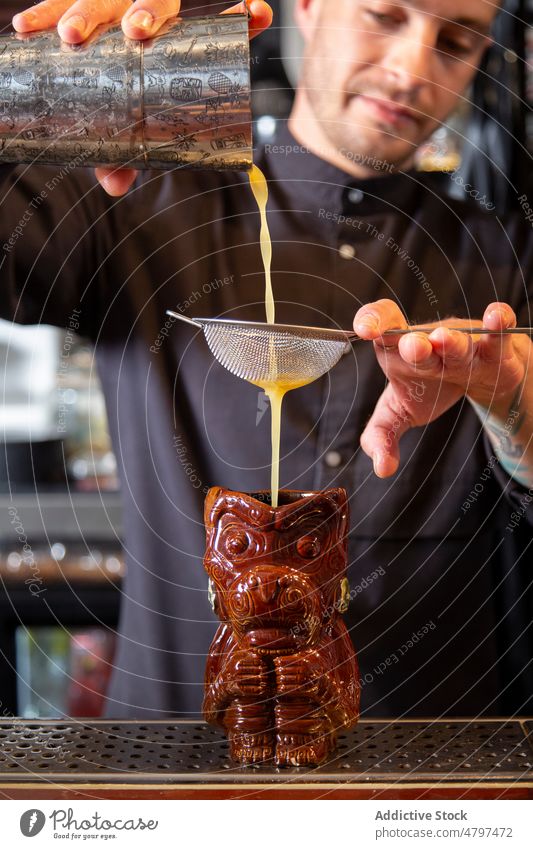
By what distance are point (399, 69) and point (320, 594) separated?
2.23ft

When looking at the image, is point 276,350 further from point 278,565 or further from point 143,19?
point 143,19

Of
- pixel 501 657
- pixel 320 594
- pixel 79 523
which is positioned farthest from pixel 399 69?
pixel 79 523

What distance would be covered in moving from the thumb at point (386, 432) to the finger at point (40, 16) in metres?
0.47

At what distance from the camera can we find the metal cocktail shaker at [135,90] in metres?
0.81

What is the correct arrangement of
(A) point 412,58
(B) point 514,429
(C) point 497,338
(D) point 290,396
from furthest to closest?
1. (D) point 290,396
2. (A) point 412,58
3. (B) point 514,429
4. (C) point 497,338

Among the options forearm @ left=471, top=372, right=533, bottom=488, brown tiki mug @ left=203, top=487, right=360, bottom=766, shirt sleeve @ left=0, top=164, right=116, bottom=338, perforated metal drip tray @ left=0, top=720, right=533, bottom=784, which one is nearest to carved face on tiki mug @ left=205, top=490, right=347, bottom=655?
brown tiki mug @ left=203, top=487, right=360, bottom=766

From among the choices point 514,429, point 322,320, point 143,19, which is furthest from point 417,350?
point 322,320

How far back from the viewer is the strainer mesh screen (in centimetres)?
88

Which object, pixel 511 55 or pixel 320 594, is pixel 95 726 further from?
pixel 511 55

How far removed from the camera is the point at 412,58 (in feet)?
3.73

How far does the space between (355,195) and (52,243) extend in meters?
0.42

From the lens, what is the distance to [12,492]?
7.22ft

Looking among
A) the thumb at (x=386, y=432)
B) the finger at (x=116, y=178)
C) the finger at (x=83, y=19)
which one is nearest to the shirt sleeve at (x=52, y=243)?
the finger at (x=116, y=178)

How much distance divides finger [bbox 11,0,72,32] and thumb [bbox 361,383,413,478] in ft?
1.53
